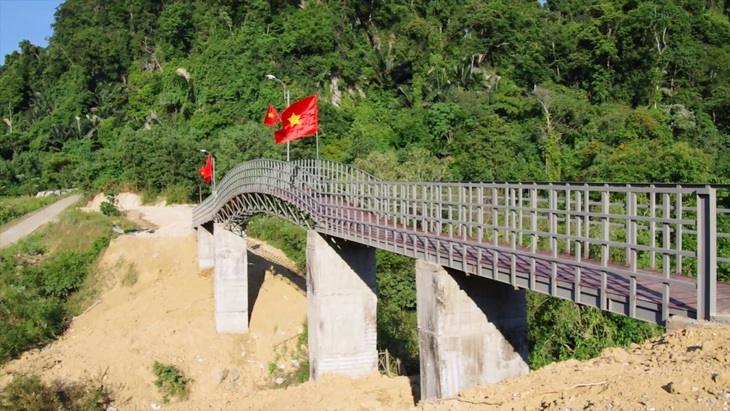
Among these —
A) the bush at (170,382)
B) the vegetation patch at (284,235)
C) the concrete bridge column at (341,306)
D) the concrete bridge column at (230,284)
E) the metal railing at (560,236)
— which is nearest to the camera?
the metal railing at (560,236)

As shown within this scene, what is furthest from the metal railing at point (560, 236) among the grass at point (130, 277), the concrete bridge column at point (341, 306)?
the grass at point (130, 277)

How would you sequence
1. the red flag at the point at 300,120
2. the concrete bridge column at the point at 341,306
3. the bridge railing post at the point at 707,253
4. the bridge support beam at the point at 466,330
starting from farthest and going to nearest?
1. the red flag at the point at 300,120
2. the concrete bridge column at the point at 341,306
3. the bridge support beam at the point at 466,330
4. the bridge railing post at the point at 707,253

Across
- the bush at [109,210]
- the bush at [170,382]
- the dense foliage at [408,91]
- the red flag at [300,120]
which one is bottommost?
the bush at [170,382]

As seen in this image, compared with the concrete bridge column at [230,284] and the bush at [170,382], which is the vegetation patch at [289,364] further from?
the bush at [170,382]

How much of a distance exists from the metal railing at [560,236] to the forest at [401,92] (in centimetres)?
1670

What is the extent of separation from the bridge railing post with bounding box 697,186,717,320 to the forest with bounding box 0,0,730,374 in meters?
27.8

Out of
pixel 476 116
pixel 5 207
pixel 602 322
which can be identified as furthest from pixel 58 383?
pixel 476 116

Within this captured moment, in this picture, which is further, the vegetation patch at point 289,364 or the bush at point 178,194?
the bush at point 178,194

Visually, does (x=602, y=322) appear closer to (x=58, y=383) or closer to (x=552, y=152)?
(x=58, y=383)

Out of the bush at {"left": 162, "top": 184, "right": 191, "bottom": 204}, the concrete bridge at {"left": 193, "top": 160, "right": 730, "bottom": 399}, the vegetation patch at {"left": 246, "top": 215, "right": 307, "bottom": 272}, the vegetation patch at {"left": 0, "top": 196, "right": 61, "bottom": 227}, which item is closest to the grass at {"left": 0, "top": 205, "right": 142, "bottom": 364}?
the bush at {"left": 162, "top": 184, "right": 191, "bottom": 204}

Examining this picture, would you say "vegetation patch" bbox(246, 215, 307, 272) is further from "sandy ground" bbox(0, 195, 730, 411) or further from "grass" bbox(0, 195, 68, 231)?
"grass" bbox(0, 195, 68, 231)

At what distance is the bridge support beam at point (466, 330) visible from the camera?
43.8 feet

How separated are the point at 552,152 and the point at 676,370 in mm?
39995

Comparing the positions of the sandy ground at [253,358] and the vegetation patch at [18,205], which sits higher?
the vegetation patch at [18,205]
